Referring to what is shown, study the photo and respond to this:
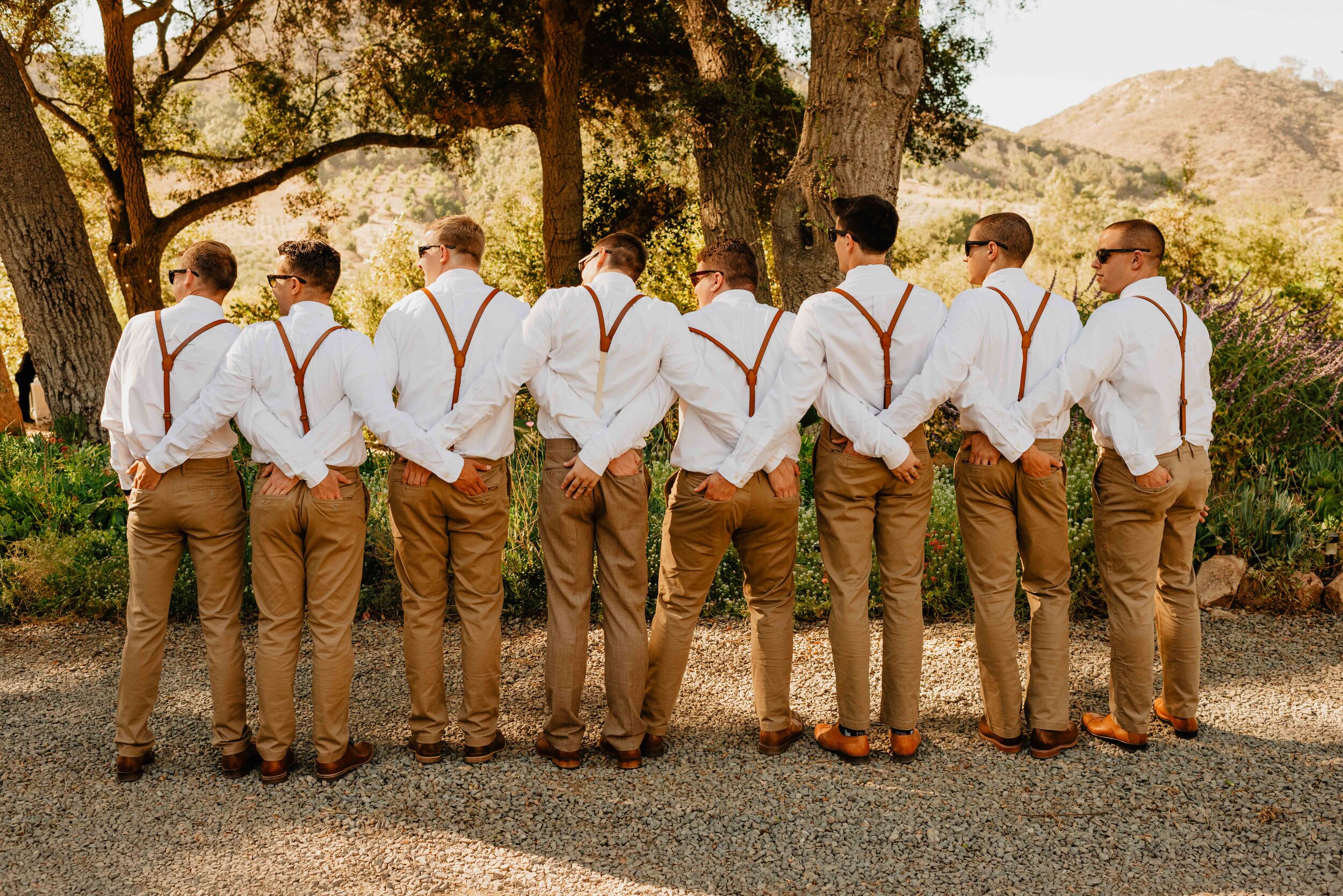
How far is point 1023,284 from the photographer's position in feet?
13.2

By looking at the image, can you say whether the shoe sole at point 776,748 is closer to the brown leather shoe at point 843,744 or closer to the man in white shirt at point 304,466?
the brown leather shoe at point 843,744

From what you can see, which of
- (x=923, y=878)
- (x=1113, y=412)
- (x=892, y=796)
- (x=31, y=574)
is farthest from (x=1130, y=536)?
(x=31, y=574)

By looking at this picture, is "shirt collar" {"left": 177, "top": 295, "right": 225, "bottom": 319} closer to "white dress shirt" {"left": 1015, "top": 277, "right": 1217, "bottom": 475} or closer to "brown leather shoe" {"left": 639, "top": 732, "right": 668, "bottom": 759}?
"brown leather shoe" {"left": 639, "top": 732, "right": 668, "bottom": 759}

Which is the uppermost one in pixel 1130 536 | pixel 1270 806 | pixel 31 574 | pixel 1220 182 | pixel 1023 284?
pixel 1220 182

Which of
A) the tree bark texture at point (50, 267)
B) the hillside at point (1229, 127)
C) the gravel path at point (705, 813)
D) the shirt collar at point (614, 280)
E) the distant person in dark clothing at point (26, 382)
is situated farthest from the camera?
the hillside at point (1229, 127)

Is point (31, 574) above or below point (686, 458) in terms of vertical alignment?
below

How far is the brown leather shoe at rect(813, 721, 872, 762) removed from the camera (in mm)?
4008

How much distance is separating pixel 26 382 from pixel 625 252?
13.3m

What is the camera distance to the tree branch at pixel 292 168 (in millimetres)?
15109

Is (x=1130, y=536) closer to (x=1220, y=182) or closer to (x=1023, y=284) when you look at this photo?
(x=1023, y=284)

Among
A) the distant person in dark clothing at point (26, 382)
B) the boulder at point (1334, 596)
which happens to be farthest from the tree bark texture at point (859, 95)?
the distant person in dark clothing at point (26, 382)

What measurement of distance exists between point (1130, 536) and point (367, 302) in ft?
80.7

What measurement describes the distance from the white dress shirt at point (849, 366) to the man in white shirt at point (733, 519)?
0.33 feet

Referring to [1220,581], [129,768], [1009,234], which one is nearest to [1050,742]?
[1009,234]
